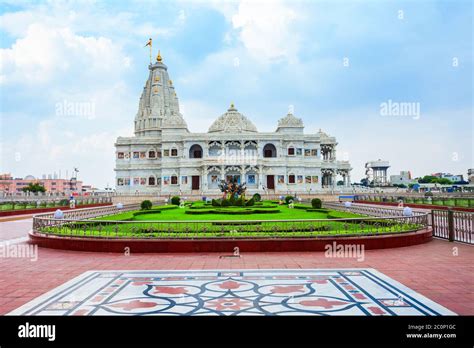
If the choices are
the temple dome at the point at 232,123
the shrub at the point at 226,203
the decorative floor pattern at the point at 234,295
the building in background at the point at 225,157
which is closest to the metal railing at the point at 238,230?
the decorative floor pattern at the point at 234,295

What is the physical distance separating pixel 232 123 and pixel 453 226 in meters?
49.6

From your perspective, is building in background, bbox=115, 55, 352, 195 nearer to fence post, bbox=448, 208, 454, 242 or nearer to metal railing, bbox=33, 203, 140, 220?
metal railing, bbox=33, 203, 140, 220

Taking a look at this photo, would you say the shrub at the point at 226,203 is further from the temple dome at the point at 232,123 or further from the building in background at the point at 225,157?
the temple dome at the point at 232,123

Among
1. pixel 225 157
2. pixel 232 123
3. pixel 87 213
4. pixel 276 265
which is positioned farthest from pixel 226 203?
pixel 232 123

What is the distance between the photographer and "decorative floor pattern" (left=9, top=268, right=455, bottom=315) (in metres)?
5.31

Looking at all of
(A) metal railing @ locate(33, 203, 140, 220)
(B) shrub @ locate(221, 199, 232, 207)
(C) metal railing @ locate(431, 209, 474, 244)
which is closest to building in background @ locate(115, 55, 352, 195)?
(B) shrub @ locate(221, 199, 232, 207)

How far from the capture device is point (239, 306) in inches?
214

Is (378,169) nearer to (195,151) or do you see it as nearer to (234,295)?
(195,151)

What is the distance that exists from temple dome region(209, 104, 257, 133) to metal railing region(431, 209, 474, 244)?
149 ft

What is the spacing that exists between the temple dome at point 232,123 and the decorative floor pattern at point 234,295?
50.7 meters

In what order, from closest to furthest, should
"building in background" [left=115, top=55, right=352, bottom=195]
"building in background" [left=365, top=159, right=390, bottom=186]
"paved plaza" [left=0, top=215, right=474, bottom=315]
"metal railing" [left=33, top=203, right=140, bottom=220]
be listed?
1. "paved plaza" [left=0, top=215, right=474, bottom=315]
2. "metal railing" [left=33, top=203, right=140, bottom=220]
3. "building in background" [left=115, top=55, right=352, bottom=195]
4. "building in background" [left=365, top=159, right=390, bottom=186]

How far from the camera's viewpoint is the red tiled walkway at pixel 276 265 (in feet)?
20.7
